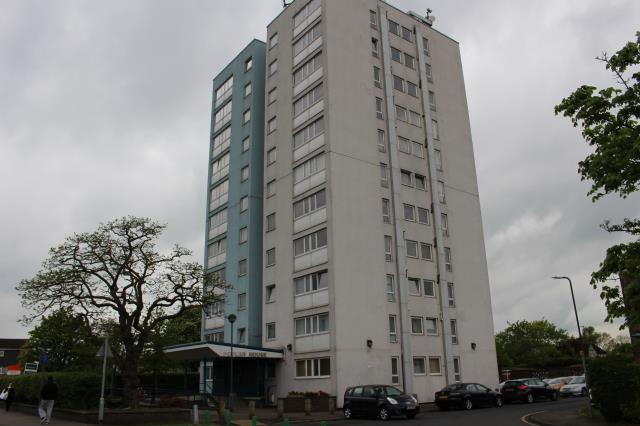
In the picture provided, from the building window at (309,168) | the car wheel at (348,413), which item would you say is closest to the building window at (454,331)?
the building window at (309,168)

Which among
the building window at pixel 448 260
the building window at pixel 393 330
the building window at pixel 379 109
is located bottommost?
the building window at pixel 393 330

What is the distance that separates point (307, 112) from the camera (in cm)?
4169

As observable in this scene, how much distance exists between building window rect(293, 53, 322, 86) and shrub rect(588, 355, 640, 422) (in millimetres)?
28621

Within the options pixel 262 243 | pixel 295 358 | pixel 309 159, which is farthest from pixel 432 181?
pixel 295 358

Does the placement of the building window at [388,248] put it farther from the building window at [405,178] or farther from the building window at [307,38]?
the building window at [307,38]

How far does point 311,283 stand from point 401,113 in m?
15.5

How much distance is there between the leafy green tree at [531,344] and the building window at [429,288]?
174ft

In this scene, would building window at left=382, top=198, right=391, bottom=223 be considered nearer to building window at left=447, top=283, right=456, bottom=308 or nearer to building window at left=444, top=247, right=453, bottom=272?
building window at left=444, top=247, right=453, bottom=272

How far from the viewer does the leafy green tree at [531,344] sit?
9156 cm

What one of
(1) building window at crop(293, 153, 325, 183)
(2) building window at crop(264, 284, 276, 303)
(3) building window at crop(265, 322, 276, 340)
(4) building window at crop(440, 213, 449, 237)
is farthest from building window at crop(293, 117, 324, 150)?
(3) building window at crop(265, 322, 276, 340)

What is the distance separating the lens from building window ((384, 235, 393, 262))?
A: 38.3 metres

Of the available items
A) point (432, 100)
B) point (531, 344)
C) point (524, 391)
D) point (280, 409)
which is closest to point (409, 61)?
point (432, 100)

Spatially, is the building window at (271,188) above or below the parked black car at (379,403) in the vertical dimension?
above

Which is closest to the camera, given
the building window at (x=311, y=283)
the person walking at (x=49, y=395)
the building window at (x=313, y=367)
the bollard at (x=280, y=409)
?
the person walking at (x=49, y=395)
